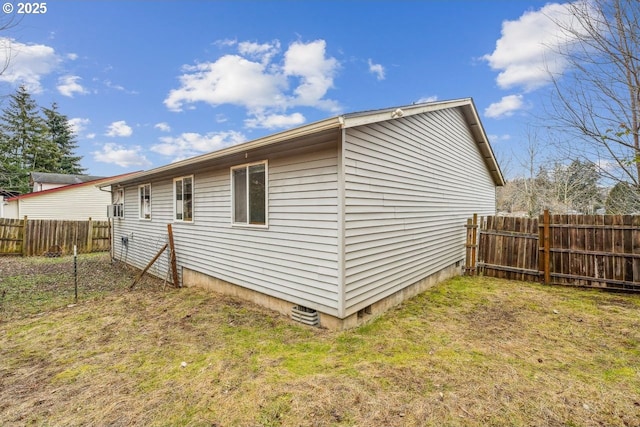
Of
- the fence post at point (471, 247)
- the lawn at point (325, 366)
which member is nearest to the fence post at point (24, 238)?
the lawn at point (325, 366)

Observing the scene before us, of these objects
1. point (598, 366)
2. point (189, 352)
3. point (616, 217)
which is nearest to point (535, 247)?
point (616, 217)

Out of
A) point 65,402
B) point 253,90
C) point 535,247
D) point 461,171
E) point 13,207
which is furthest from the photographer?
point 13,207

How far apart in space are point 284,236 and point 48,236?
14445 millimetres

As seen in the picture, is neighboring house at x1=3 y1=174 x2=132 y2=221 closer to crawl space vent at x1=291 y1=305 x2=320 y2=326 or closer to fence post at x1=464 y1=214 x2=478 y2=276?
crawl space vent at x1=291 y1=305 x2=320 y2=326

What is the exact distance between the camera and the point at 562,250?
6883mm

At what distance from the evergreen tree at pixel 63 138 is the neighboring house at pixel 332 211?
3546 cm

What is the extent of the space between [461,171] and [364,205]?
5.29 meters

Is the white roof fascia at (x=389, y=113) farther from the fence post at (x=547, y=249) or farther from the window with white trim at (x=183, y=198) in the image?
the window with white trim at (x=183, y=198)

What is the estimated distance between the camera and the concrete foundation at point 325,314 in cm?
441

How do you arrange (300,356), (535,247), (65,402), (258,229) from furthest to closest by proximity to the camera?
1. (535,247)
2. (258,229)
3. (300,356)
4. (65,402)

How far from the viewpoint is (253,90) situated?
655 inches

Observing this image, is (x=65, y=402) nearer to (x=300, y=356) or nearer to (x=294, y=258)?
(x=300, y=356)

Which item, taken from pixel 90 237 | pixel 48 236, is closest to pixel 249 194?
pixel 90 237

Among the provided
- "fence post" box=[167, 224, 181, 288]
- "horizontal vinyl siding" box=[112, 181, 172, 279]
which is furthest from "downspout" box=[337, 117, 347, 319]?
"horizontal vinyl siding" box=[112, 181, 172, 279]
